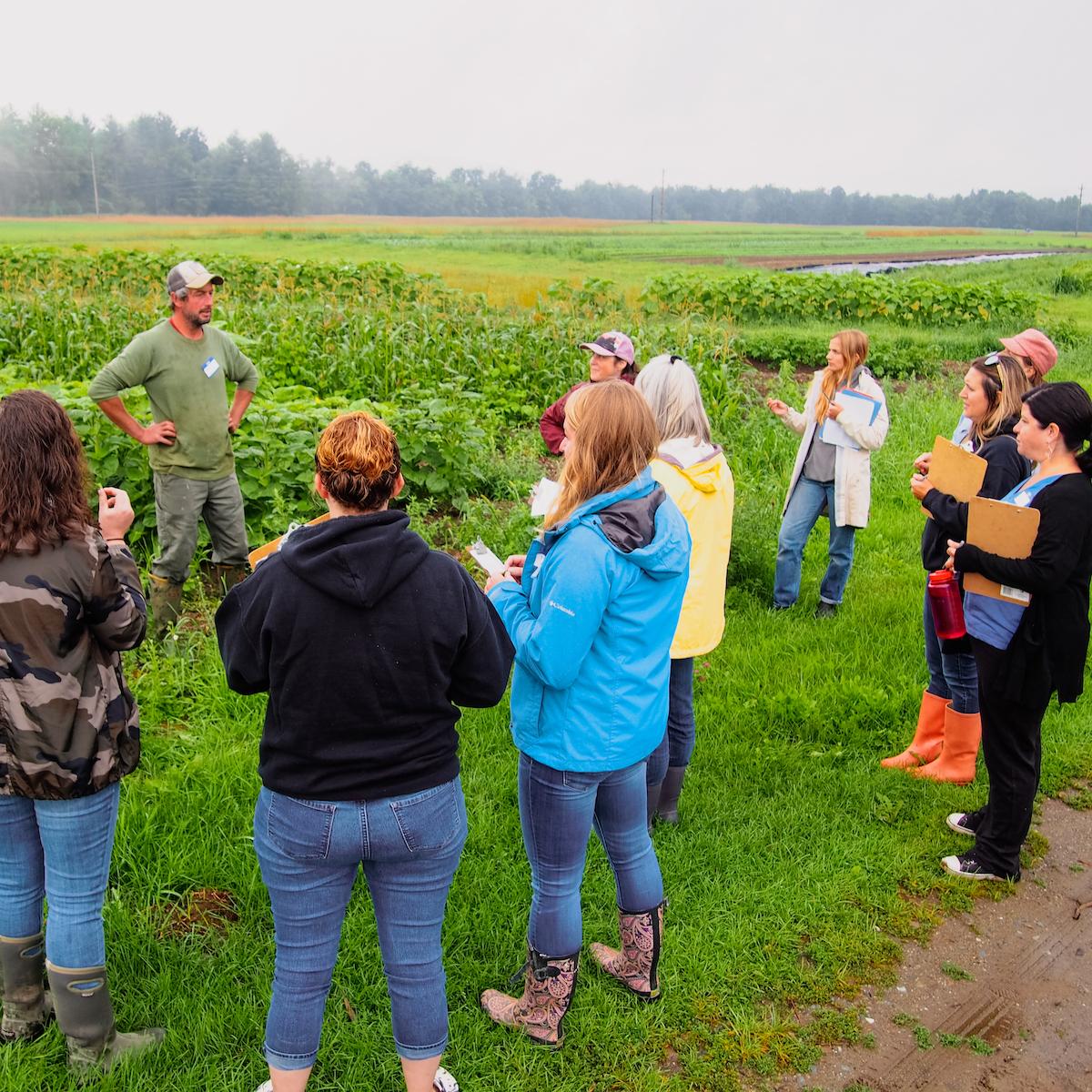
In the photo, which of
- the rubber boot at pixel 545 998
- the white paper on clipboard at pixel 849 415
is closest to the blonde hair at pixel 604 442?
the rubber boot at pixel 545 998

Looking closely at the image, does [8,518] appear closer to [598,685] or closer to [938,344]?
[598,685]

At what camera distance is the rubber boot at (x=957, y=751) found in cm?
483

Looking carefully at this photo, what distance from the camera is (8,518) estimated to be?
253cm

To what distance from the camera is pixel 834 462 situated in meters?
6.56

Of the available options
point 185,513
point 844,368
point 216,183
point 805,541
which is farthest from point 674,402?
point 216,183

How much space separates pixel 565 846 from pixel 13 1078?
5.61ft

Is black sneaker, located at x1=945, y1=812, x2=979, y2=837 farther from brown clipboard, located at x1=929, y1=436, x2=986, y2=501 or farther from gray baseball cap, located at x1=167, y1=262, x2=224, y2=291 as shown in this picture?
gray baseball cap, located at x1=167, y1=262, x2=224, y2=291

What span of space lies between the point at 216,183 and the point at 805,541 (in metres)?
73.7

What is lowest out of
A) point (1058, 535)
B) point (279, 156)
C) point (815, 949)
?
point (815, 949)

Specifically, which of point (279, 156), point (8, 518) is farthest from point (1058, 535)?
point (279, 156)

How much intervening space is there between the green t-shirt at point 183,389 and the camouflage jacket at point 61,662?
3.33 meters

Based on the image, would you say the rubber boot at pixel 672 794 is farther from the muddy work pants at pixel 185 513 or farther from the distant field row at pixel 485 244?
the distant field row at pixel 485 244

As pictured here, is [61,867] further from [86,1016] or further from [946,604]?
[946,604]

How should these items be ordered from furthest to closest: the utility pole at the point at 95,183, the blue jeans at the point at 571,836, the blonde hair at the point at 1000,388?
the utility pole at the point at 95,183 < the blonde hair at the point at 1000,388 < the blue jeans at the point at 571,836
